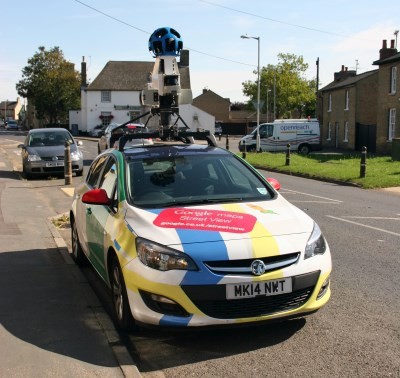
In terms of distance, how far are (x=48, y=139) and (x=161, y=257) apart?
15579 mm

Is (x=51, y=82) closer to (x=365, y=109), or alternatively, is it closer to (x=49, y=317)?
(x=365, y=109)

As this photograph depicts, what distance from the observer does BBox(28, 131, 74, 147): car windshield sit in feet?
60.4

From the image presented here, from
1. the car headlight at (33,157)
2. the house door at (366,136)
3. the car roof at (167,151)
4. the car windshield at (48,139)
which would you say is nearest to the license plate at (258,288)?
the car roof at (167,151)

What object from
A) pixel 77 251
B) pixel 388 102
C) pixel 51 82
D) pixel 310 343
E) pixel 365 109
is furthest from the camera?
pixel 51 82

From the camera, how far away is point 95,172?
663 cm

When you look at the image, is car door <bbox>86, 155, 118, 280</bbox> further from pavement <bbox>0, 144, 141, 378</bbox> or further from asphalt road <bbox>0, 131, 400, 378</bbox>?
asphalt road <bbox>0, 131, 400, 378</bbox>

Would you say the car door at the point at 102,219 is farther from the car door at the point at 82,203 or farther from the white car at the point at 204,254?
the car door at the point at 82,203

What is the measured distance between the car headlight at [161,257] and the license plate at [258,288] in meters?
0.33

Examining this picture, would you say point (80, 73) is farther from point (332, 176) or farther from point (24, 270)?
point (24, 270)

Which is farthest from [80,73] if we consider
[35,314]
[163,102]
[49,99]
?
[35,314]

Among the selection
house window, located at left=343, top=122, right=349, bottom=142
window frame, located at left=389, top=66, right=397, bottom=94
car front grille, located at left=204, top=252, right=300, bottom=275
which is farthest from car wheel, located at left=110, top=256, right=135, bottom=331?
house window, located at left=343, top=122, right=349, bottom=142

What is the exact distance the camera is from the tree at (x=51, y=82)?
75.8 metres

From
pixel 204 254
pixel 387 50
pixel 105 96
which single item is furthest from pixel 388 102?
pixel 105 96

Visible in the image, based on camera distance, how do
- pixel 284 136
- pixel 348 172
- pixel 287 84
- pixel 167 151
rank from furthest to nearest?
pixel 287 84
pixel 284 136
pixel 348 172
pixel 167 151
